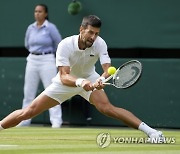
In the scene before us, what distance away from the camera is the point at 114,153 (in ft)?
24.5

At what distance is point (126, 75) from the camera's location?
7.90m

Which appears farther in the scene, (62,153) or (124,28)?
(124,28)

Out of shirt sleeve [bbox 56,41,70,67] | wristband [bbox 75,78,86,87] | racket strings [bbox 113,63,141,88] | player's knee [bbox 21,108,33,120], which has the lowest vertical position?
player's knee [bbox 21,108,33,120]

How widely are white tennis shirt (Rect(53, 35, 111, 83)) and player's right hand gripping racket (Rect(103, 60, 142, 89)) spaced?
690mm

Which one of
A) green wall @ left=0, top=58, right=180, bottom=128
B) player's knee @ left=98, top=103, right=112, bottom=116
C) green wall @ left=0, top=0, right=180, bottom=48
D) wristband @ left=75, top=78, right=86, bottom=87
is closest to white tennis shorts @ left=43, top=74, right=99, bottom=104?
player's knee @ left=98, top=103, right=112, bottom=116

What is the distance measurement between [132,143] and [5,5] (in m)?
6.08

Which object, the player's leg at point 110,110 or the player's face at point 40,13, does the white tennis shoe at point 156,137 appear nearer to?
the player's leg at point 110,110

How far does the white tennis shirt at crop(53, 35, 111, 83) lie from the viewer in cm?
850

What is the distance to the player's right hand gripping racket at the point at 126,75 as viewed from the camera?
781 cm

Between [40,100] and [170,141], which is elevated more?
[40,100]

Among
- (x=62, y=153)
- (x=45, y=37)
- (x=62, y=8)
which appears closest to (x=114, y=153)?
(x=62, y=153)

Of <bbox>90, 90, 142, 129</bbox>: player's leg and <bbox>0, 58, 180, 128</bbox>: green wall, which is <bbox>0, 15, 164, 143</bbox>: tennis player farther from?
<bbox>0, 58, 180, 128</bbox>: green wall

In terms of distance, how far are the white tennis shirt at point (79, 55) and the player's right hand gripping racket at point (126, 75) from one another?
0.69 metres

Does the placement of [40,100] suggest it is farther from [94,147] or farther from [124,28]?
[124,28]
